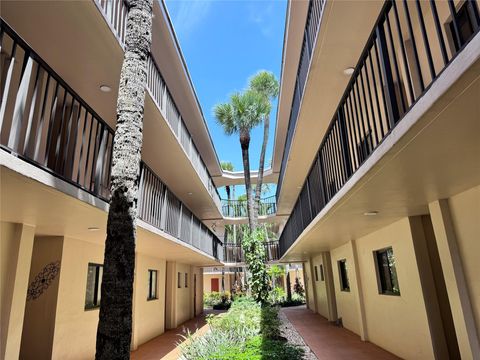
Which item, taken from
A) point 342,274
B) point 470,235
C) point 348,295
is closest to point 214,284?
point 342,274

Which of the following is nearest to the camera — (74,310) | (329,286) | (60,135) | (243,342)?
(60,135)

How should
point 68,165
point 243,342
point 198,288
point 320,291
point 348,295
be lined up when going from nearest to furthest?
point 243,342 < point 68,165 < point 348,295 < point 320,291 < point 198,288

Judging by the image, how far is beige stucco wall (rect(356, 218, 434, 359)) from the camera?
24.5 ft

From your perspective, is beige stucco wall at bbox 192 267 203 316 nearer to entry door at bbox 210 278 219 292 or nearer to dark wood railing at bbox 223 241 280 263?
dark wood railing at bbox 223 241 280 263

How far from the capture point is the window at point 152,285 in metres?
13.7

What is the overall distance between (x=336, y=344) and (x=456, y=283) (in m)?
5.99

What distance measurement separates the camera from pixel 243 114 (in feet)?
65.9

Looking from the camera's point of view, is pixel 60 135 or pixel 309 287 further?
pixel 309 287

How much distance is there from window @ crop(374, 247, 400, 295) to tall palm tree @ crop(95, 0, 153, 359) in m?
7.39

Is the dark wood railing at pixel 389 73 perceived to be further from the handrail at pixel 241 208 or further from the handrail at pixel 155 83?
the handrail at pixel 241 208

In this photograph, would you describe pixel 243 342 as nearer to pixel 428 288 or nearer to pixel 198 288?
pixel 428 288

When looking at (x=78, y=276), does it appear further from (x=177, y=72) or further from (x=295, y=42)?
(x=295, y=42)

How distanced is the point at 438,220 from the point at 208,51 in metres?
18.2

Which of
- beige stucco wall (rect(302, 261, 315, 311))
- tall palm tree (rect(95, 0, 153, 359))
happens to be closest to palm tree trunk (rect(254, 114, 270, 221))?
beige stucco wall (rect(302, 261, 315, 311))
